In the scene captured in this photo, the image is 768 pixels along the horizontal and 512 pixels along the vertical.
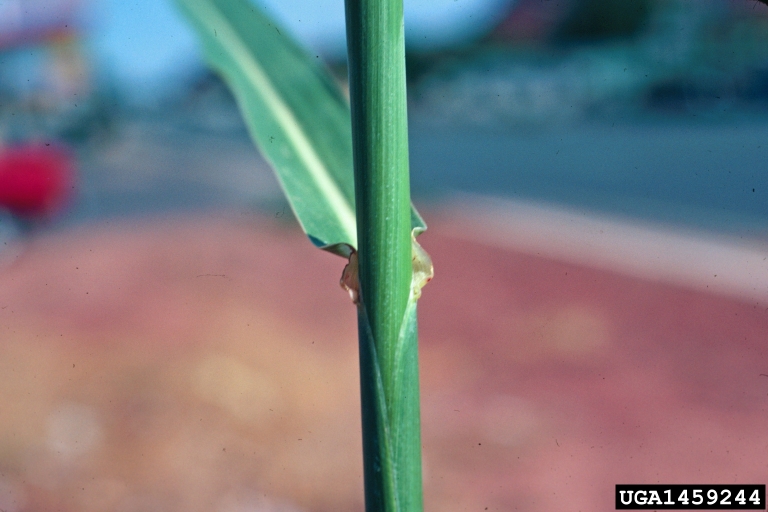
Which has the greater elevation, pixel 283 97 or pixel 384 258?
pixel 283 97

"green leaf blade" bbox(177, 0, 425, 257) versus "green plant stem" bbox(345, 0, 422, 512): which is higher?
"green leaf blade" bbox(177, 0, 425, 257)

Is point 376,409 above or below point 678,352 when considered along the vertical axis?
below

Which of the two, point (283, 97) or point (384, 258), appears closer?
point (384, 258)

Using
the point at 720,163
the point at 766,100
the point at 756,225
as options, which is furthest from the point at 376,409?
the point at 766,100

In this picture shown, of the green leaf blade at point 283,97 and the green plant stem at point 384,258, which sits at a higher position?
the green leaf blade at point 283,97

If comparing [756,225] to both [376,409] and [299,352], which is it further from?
[376,409]

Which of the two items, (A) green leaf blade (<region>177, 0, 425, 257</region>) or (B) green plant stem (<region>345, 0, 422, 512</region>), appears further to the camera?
(A) green leaf blade (<region>177, 0, 425, 257</region>)

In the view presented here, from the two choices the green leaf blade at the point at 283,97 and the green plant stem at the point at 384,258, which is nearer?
the green plant stem at the point at 384,258

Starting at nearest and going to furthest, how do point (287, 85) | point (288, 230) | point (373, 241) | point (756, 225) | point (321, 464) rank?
point (373, 241)
point (287, 85)
point (321, 464)
point (756, 225)
point (288, 230)
